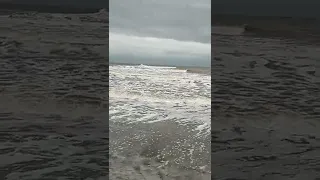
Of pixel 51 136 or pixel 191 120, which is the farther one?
pixel 191 120

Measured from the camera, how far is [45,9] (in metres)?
1.83

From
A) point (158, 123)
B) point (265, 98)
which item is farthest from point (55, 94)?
point (265, 98)

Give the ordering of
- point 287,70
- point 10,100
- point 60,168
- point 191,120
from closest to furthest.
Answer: point 60,168 < point 10,100 < point 287,70 < point 191,120

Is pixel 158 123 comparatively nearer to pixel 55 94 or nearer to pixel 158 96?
pixel 158 96

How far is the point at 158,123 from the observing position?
1.99 m

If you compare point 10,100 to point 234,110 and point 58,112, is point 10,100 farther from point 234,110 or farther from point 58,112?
point 234,110

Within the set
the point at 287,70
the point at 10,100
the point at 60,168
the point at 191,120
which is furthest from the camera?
the point at 191,120

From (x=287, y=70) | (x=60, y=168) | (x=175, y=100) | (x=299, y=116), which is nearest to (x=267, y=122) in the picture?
(x=299, y=116)

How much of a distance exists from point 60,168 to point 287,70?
120cm

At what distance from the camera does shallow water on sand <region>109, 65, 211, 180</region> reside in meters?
1.74

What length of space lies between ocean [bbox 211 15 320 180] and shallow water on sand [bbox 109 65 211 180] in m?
0.15

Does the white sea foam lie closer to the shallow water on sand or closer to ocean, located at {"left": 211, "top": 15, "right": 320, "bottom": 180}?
the shallow water on sand

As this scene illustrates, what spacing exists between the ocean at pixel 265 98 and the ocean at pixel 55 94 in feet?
1.86

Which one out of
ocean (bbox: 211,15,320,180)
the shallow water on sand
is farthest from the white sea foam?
ocean (bbox: 211,15,320,180)
